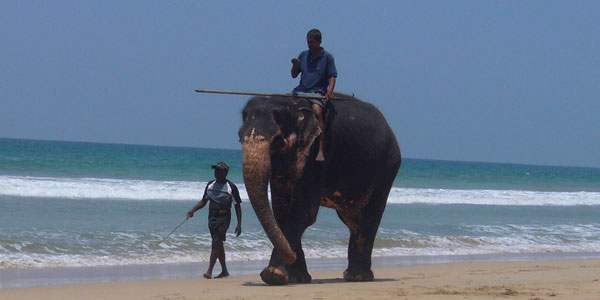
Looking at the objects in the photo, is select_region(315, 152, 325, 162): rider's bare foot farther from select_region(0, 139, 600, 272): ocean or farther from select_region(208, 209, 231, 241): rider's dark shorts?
select_region(0, 139, 600, 272): ocean

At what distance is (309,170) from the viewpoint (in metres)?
8.91

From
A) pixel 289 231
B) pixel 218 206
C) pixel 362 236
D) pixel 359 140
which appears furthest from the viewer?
pixel 218 206

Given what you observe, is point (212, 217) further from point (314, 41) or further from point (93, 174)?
point (93, 174)

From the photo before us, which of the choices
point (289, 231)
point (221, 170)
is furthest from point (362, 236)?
point (221, 170)

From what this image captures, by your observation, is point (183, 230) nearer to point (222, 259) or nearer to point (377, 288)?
point (222, 259)

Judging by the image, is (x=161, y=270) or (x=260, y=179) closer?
(x=260, y=179)

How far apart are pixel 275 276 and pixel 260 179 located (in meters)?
1.26

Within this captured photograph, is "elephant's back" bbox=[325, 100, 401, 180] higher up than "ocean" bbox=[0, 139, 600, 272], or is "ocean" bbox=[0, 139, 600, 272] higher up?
"elephant's back" bbox=[325, 100, 401, 180]

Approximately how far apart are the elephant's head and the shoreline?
9.05 feet

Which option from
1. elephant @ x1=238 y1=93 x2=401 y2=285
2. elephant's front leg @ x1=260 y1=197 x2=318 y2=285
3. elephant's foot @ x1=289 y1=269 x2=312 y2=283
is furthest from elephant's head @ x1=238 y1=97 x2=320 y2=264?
elephant's foot @ x1=289 y1=269 x2=312 y2=283

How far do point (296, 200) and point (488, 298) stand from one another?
2045mm

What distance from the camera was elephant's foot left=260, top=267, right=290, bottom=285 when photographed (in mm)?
8922

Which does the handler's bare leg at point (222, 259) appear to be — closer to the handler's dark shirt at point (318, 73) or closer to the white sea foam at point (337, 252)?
the white sea foam at point (337, 252)

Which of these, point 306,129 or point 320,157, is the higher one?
point 306,129
